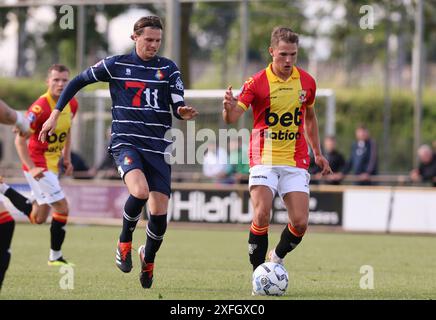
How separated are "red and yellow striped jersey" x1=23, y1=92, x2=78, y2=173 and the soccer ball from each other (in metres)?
3.74

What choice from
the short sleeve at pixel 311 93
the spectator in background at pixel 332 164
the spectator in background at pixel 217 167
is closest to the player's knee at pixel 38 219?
the short sleeve at pixel 311 93

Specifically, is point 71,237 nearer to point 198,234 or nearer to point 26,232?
point 26,232

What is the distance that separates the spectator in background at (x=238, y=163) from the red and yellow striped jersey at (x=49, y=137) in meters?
9.65

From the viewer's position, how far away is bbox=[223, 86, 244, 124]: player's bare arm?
848cm

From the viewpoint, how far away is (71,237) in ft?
54.7

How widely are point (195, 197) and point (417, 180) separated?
4.90 meters

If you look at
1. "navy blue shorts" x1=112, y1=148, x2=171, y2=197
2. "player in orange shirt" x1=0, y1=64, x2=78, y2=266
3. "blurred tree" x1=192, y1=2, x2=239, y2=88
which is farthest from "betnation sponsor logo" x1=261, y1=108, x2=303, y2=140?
"blurred tree" x1=192, y1=2, x2=239, y2=88

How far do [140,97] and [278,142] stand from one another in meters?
1.38

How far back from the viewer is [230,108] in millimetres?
8570

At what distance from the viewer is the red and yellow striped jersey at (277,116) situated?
9.02 metres

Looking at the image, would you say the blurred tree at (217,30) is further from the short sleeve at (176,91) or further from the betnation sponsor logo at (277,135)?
the betnation sponsor logo at (277,135)

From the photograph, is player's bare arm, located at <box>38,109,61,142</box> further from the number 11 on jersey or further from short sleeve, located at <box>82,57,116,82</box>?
the number 11 on jersey

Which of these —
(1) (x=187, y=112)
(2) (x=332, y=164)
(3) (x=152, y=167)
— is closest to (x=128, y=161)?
(3) (x=152, y=167)

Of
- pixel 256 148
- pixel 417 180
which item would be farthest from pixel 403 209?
pixel 256 148
